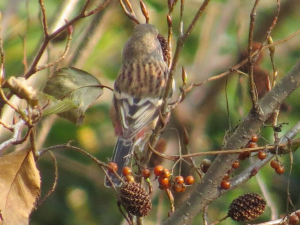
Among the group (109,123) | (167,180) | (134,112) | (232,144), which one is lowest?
(109,123)

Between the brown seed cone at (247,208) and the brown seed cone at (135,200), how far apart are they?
1.44ft

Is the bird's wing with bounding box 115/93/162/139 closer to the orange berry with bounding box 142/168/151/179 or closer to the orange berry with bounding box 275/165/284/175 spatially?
the orange berry with bounding box 142/168/151/179

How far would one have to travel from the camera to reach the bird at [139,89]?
4.55 meters

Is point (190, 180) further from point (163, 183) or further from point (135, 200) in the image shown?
point (135, 200)

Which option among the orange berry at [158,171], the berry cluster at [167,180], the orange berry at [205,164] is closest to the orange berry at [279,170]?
the orange berry at [205,164]

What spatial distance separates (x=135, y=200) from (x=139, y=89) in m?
2.63

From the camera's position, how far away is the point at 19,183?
244 cm

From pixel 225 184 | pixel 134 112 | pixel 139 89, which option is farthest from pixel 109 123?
pixel 225 184

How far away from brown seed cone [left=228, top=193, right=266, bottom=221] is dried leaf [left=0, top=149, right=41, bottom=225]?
37.5 inches

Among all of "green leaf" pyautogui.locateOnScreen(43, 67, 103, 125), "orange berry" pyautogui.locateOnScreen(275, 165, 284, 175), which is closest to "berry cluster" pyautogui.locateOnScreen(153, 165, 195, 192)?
"orange berry" pyautogui.locateOnScreen(275, 165, 284, 175)

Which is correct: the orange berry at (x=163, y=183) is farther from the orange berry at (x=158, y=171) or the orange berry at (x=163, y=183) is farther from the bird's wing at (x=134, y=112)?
the bird's wing at (x=134, y=112)

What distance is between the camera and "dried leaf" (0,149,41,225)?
2.39 meters

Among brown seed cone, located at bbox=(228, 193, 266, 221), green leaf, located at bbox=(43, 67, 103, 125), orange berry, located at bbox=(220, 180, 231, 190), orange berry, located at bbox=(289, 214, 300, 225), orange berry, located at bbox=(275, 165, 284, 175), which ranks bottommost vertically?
orange berry, located at bbox=(289, 214, 300, 225)

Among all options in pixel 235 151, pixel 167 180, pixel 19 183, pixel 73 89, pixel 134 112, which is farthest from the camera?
pixel 134 112
